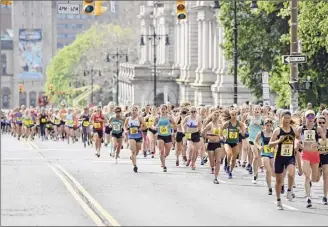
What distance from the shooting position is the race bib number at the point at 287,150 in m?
21.2

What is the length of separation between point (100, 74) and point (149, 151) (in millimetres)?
90275

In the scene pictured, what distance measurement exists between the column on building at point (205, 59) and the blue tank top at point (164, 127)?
59996 millimetres

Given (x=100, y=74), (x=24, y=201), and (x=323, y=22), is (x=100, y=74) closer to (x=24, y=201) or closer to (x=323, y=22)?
(x=323, y=22)

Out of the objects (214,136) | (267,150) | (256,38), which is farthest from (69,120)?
(267,150)

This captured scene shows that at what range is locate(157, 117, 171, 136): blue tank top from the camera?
30844mm

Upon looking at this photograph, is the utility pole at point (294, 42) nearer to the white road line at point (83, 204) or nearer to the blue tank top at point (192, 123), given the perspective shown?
the blue tank top at point (192, 123)

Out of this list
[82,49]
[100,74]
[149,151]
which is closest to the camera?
[149,151]

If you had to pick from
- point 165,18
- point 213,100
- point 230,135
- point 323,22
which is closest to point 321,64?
point 323,22

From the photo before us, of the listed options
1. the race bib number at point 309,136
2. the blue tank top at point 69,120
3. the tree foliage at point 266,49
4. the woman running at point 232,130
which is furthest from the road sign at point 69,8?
the blue tank top at point 69,120

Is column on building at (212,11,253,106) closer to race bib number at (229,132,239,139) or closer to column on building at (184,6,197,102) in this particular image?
column on building at (184,6,197,102)

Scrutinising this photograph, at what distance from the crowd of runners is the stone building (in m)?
33.9

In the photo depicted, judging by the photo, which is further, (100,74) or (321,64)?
(100,74)

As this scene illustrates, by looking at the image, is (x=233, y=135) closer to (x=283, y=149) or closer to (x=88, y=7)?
(x=88, y=7)

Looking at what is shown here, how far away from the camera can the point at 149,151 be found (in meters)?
39.6
